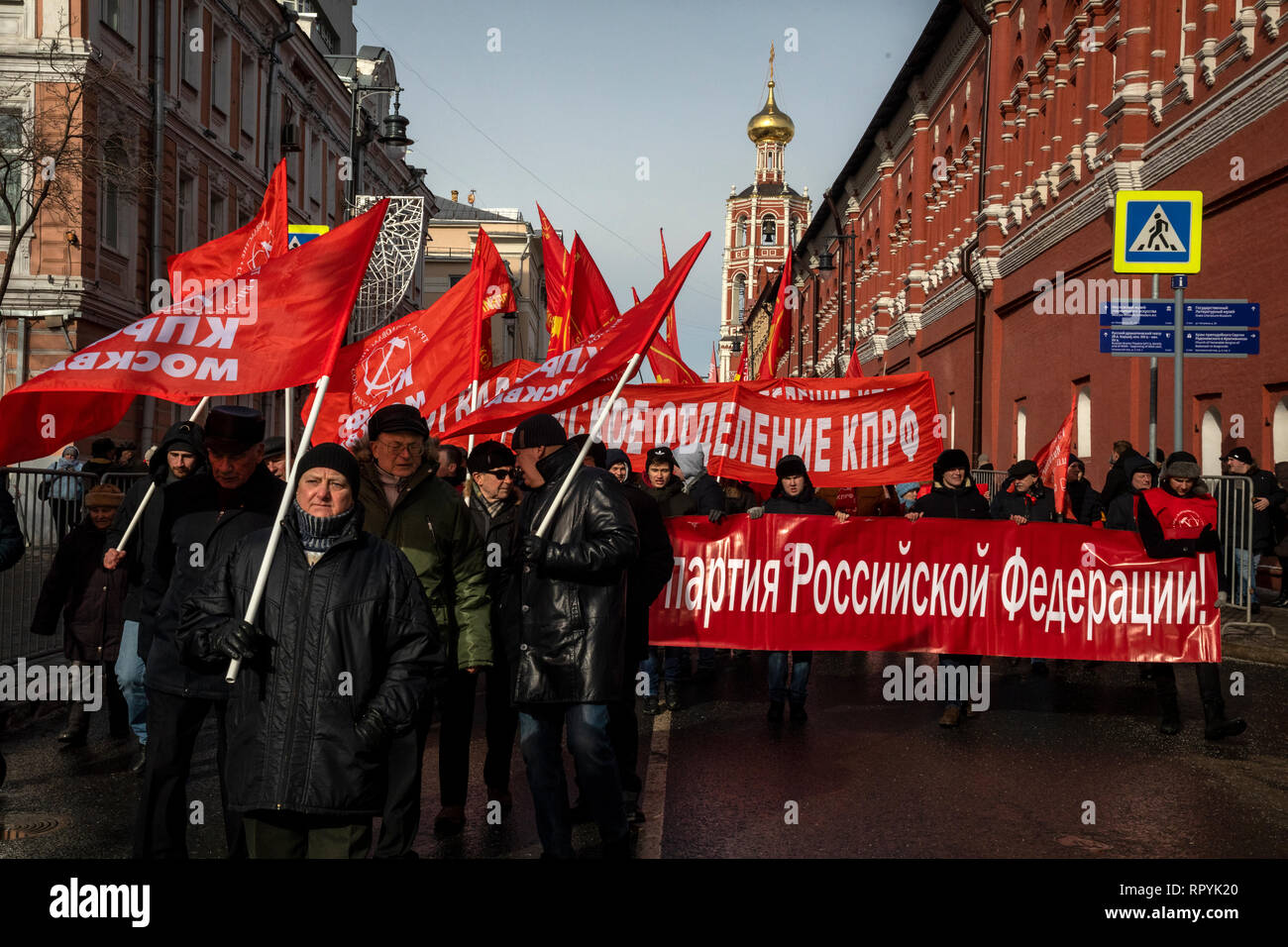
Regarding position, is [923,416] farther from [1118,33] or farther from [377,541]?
[1118,33]

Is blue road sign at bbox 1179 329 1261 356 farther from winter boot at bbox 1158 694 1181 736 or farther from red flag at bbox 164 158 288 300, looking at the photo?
red flag at bbox 164 158 288 300

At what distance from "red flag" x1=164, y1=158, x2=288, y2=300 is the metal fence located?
5.84ft

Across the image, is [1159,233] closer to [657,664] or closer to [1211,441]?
[1211,441]

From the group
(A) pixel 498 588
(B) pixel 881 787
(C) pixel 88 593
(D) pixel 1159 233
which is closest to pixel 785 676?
(B) pixel 881 787

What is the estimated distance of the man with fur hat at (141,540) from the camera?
5.84m

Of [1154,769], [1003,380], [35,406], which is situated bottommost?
[1154,769]

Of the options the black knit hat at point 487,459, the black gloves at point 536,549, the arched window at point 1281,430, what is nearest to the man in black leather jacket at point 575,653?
the black gloves at point 536,549

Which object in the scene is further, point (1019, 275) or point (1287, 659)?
point (1019, 275)

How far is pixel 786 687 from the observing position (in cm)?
935

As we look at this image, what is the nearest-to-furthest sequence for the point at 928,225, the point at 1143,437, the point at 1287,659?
the point at 1287,659
the point at 1143,437
the point at 928,225

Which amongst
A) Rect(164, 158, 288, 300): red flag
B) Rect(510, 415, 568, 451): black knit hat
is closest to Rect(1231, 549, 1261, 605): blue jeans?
Rect(164, 158, 288, 300): red flag

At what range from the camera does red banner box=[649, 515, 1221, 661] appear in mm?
9375
